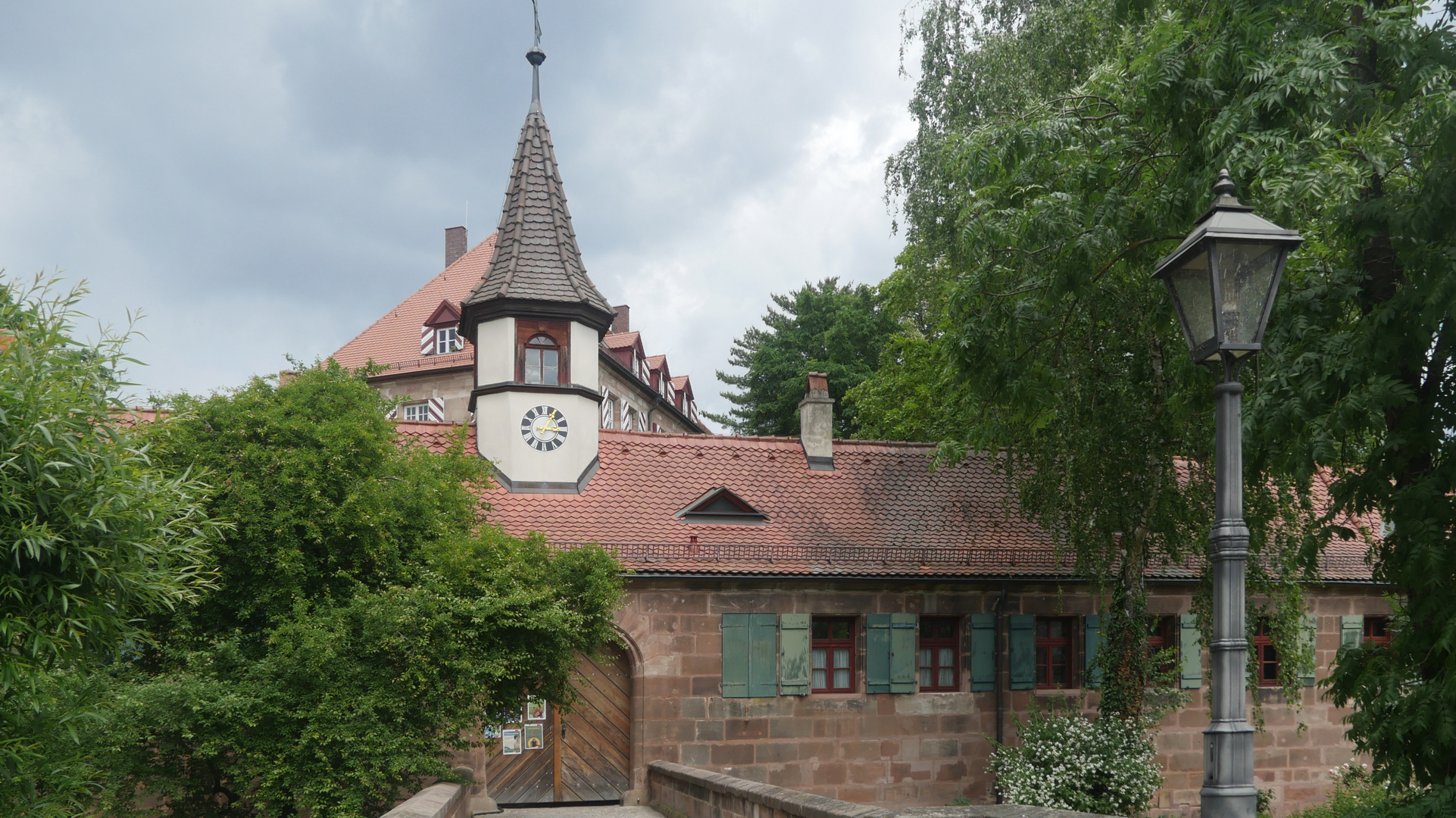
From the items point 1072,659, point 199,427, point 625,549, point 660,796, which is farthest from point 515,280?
point 1072,659

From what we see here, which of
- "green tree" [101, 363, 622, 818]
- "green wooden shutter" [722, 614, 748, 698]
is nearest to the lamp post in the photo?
"green tree" [101, 363, 622, 818]

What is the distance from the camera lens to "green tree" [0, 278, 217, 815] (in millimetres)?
6512

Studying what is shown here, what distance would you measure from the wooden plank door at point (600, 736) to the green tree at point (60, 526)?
28.4 feet

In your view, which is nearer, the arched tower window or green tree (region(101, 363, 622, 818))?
green tree (region(101, 363, 622, 818))

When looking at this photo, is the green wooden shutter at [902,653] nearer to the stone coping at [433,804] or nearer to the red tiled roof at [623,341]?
the stone coping at [433,804]

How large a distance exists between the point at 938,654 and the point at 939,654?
2 cm

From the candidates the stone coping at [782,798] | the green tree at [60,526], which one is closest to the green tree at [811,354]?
the stone coping at [782,798]

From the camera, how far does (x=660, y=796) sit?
1518cm

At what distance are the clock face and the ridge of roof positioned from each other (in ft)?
5.34

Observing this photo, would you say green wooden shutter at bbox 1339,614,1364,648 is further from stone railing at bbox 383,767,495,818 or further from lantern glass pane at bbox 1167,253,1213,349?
lantern glass pane at bbox 1167,253,1213,349

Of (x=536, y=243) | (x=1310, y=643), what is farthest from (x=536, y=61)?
(x=1310, y=643)

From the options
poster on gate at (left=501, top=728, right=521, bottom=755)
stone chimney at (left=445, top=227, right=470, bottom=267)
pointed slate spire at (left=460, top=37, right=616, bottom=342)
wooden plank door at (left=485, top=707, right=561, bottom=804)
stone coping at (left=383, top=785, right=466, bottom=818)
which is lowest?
wooden plank door at (left=485, top=707, right=561, bottom=804)

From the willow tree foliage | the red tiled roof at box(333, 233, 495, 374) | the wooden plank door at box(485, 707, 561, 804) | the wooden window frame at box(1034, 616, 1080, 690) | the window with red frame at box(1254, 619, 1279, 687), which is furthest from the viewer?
the red tiled roof at box(333, 233, 495, 374)

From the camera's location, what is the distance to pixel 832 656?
55.4 ft
